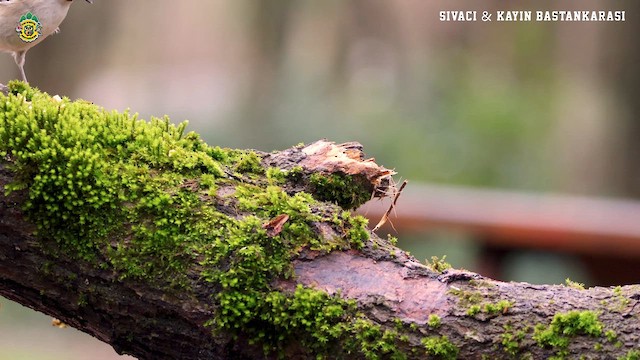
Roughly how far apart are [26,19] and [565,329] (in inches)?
68.8

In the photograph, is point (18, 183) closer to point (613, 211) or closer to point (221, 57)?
point (613, 211)

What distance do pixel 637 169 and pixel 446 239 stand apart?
9.41ft

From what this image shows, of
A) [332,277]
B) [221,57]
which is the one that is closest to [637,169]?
[221,57]

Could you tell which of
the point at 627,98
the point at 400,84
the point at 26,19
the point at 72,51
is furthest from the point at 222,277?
the point at 627,98

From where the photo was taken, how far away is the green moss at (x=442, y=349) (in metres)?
1.45

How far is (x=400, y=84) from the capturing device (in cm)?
696

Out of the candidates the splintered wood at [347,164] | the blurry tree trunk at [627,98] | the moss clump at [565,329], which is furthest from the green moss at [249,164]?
the blurry tree trunk at [627,98]

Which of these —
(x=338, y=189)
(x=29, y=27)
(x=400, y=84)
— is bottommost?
(x=338, y=189)

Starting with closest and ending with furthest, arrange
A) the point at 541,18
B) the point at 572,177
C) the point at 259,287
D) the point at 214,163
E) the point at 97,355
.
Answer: the point at 259,287 → the point at 214,163 → the point at 97,355 → the point at 541,18 → the point at 572,177

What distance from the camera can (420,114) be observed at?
22.7 ft

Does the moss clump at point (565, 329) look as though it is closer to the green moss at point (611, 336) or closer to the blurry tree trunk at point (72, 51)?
the green moss at point (611, 336)

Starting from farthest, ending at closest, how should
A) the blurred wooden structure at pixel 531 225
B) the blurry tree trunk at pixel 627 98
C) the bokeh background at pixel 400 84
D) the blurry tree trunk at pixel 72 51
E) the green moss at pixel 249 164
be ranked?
the bokeh background at pixel 400 84
the blurry tree trunk at pixel 627 98
the blurry tree trunk at pixel 72 51
the blurred wooden structure at pixel 531 225
the green moss at pixel 249 164

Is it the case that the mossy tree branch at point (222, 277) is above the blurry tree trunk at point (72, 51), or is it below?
below

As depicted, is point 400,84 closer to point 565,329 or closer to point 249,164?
point 249,164
